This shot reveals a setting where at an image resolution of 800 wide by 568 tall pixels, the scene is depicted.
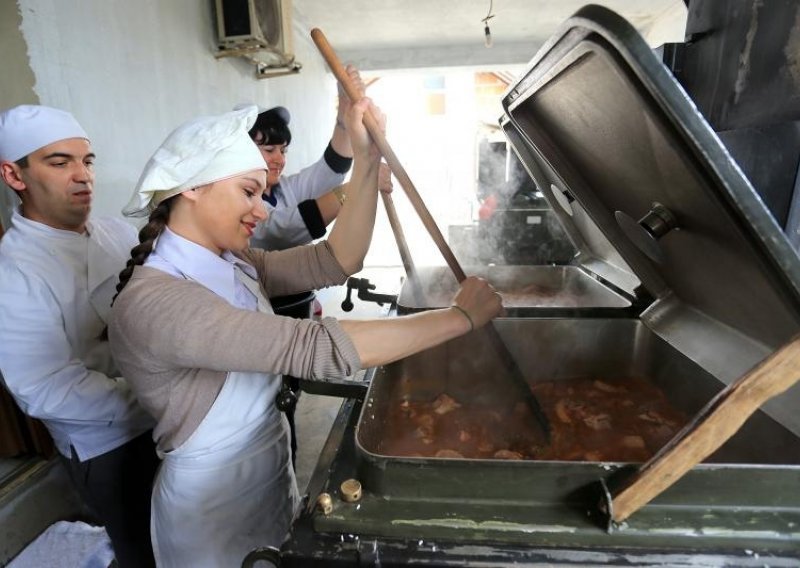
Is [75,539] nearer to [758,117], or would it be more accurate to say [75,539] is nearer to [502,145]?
[758,117]

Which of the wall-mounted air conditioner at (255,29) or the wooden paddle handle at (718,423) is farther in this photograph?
the wall-mounted air conditioner at (255,29)

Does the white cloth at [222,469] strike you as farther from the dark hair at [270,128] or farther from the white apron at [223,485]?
the dark hair at [270,128]

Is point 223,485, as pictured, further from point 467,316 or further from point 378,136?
point 378,136

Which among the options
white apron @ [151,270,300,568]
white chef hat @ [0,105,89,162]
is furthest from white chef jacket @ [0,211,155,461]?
white apron @ [151,270,300,568]

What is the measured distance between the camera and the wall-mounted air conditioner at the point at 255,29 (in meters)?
3.22

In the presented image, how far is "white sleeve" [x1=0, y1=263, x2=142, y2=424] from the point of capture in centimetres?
138

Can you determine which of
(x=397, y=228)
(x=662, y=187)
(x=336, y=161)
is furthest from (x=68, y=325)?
(x=662, y=187)

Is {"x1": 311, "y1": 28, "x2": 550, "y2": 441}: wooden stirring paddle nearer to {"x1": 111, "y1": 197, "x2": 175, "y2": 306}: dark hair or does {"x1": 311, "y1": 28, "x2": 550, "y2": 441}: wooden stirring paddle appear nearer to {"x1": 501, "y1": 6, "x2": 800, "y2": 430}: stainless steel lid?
{"x1": 501, "y1": 6, "x2": 800, "y2": 430}: stainless steel lid

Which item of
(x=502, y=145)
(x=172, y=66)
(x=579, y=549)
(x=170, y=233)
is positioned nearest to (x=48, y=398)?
(x=170, y=233)

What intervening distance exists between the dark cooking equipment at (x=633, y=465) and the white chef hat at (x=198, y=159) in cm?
66

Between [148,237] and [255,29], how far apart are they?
9.21ft

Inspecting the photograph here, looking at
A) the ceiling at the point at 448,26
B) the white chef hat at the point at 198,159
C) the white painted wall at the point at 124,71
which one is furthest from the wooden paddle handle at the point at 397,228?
the ceiling at the point at 448,26

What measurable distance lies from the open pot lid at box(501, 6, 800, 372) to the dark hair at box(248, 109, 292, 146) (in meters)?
1.25

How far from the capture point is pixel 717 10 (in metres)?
1.39
